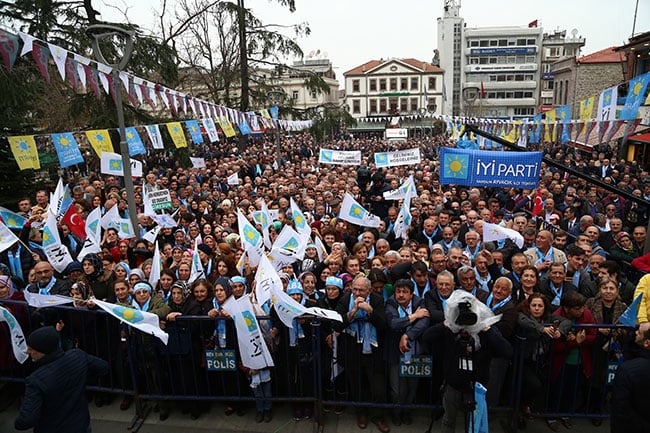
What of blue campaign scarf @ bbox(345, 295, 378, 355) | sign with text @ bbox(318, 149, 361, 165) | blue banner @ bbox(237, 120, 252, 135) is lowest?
blue campaign scarf @ bbox(345, 295, 378, 355)

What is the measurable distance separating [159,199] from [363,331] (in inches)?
260

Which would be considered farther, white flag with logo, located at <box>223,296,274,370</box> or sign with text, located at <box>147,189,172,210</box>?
sign with text, located at <box>147,189,172,210</box>

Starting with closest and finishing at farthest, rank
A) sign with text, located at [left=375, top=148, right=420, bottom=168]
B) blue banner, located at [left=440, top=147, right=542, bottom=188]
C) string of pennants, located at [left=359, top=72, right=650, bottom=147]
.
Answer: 1. blue banner, located at [left=440, top=147, right=542, bottom=188]
2. string of pennants, located at [left=359, top=72, right=650, bottom=147]
3. sign with text, located at [left=375, top=148, right=420, bottom=168]

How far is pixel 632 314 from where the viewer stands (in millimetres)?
4062

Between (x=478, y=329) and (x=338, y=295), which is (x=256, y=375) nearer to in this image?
(x=338, y=295)

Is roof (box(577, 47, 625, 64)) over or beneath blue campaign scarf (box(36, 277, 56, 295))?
over

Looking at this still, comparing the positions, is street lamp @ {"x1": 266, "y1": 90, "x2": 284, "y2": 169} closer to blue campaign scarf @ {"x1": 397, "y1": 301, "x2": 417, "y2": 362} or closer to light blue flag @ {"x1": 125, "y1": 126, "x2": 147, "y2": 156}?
light blue flag @ {"x1": 125, "y1": 126, "x2": 147, "y2": 156}

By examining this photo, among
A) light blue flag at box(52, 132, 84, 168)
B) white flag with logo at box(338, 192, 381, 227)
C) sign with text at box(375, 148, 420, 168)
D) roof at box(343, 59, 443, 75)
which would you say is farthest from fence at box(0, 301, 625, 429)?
roof at box(343, 59, 443, 75)

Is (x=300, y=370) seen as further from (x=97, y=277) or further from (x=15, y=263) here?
(x=15, y=263)

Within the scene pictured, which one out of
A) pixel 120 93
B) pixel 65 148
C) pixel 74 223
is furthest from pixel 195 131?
pixel 74 223

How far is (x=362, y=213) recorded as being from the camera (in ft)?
26.9

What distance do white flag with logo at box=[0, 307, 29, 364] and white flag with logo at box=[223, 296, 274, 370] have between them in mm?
2188

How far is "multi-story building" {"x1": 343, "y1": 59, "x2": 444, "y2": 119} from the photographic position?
3002 inches

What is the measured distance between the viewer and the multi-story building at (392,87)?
250ft
